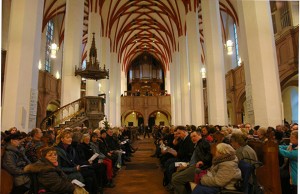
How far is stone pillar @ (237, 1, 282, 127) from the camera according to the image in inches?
288

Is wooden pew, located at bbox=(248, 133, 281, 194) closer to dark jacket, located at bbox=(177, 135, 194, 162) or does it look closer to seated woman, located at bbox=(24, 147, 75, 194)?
dark jacket, located at bbox=(177, 135, 194, 162)

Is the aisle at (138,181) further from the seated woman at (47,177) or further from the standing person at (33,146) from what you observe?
the seated woman at (47,177)

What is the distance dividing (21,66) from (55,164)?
571 cm

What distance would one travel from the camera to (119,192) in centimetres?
560

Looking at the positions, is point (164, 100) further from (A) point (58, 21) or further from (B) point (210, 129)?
(B) point (210, 129)

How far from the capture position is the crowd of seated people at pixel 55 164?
3293 millimetres

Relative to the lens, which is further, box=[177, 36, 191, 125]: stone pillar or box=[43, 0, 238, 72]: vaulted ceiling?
box=[177, 36, 191, 125]: stone pillar

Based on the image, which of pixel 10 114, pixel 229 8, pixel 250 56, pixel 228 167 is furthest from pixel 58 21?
pixel 228 167

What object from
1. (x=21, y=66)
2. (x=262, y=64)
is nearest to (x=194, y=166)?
(x=262, y=64)

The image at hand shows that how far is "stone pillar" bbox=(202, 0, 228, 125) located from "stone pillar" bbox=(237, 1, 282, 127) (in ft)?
11.6

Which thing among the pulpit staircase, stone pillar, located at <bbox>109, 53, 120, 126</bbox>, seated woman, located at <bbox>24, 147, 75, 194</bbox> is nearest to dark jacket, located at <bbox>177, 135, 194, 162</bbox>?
seated woman, located at <bbox>24, 147, 75, 194</bbox>

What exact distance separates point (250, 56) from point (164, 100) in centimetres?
2567

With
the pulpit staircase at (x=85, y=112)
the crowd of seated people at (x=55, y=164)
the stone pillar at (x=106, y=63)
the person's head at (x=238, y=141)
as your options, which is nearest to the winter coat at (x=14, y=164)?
the crowd of seated people at (x=55, y=164)

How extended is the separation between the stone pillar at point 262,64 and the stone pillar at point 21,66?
23.2 feet
